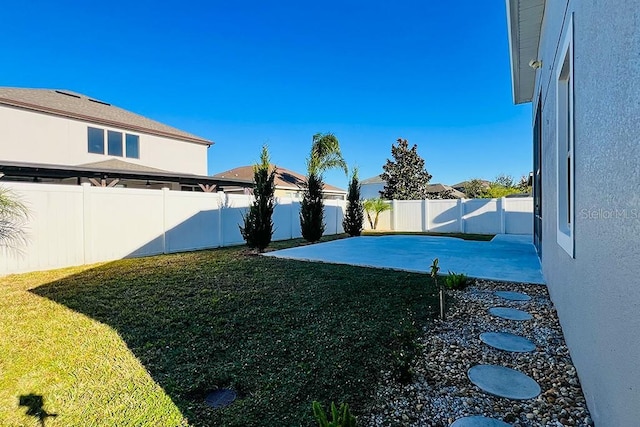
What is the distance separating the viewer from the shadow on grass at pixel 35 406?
7.35 ft

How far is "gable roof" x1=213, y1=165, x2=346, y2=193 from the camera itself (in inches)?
907

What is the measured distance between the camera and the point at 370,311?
418 cm

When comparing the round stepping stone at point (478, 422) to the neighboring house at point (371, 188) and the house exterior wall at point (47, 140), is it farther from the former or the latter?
the neighboring house at point (371, 188)

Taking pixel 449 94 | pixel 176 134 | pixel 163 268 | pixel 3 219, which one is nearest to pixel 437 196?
pixel 449 94

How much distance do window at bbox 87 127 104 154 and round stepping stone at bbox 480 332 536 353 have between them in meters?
17.7

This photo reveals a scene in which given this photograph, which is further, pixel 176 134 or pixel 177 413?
pixel 176 134

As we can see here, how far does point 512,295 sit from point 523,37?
5475mm

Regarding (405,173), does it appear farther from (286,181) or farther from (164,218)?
(164,218)

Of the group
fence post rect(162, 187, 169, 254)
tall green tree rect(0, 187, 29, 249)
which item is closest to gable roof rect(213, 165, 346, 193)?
fence post rect(162, 187, 169, 254)

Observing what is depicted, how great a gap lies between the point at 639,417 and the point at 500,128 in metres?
21.4

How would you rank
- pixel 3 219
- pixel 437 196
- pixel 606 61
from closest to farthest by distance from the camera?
pixel 606 61 < pixel 3 219 < pixel 437 196

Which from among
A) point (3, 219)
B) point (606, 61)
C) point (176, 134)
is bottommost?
point (3, 219)

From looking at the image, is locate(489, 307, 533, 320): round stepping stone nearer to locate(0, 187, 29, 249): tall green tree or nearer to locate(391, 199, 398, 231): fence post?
locate(0, 187, 29, 249): tall green tree

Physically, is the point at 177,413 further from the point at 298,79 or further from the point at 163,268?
the point at 298,79
